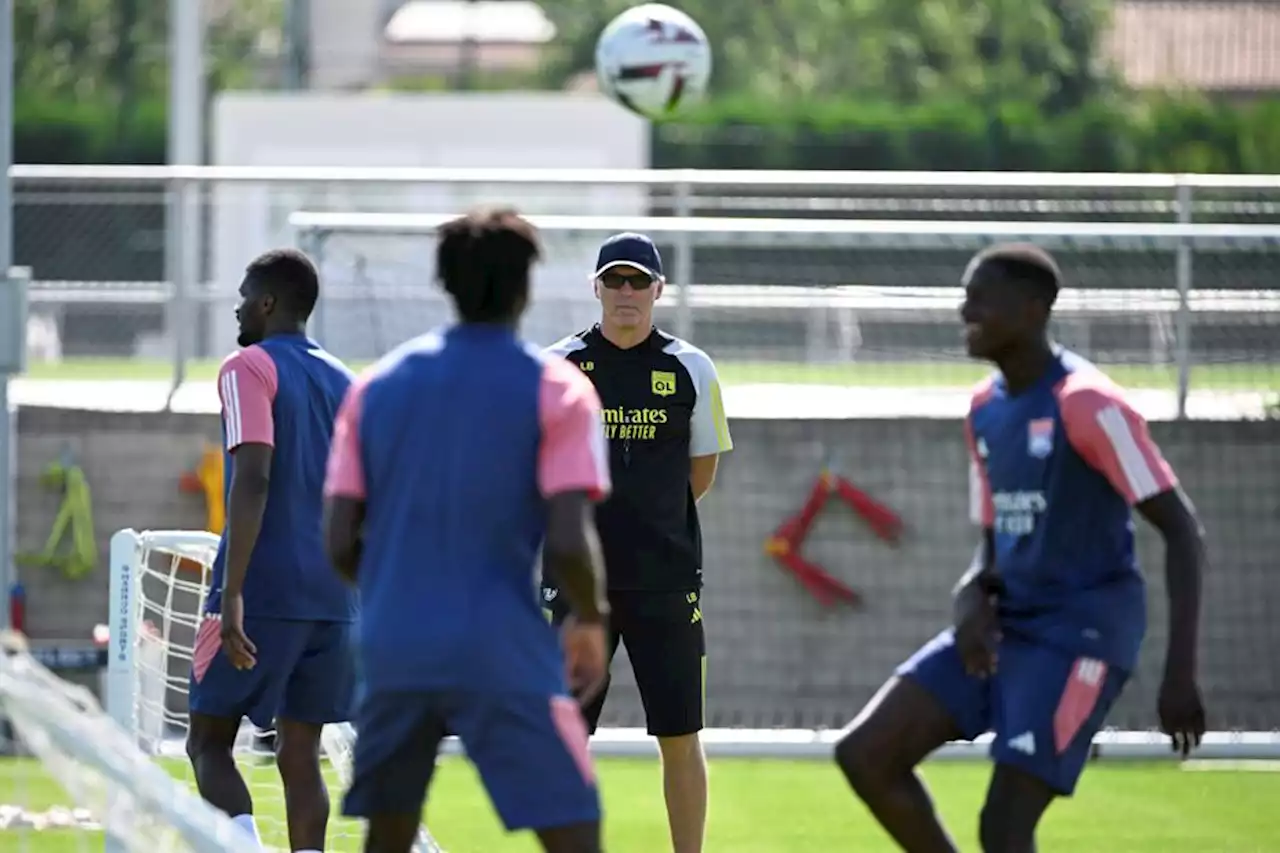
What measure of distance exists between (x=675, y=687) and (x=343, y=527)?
105 inches

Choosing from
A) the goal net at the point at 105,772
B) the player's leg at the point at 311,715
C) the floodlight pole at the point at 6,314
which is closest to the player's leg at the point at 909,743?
the goal net at the point at 105,772

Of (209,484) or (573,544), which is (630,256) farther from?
(209,484)

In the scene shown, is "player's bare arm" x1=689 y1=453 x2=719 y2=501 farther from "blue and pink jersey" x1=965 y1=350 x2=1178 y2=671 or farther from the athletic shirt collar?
"blue and pink jersey" x1=965 y1=350 x2=1178 y2=671

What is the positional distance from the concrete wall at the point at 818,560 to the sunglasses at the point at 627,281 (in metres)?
5.36

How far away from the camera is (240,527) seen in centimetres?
710

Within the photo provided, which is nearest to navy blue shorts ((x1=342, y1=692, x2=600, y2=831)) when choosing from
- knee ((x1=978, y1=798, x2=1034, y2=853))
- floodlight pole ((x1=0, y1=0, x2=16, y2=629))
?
knee ((x1=978, y1=798, x2=1034, y2=853))

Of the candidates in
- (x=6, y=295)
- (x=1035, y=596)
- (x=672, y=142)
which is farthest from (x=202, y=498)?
(x=672, y=142)

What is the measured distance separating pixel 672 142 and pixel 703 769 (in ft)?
87.0

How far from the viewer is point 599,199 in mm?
18719

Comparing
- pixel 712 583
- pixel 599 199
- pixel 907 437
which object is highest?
pixel 599 199

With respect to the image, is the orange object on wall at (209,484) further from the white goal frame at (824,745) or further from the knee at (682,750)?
the knee at (682,750)

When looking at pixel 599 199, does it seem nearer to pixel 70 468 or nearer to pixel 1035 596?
pixel 70 468

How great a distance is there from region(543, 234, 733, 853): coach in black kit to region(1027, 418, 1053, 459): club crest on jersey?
2.02 meters

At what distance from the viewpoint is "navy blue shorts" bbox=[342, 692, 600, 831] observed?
527cm
